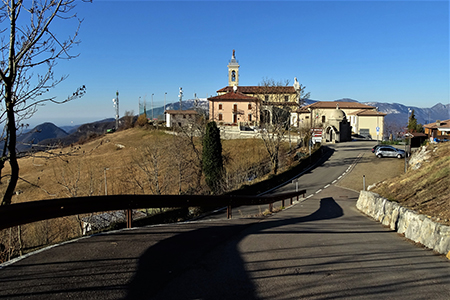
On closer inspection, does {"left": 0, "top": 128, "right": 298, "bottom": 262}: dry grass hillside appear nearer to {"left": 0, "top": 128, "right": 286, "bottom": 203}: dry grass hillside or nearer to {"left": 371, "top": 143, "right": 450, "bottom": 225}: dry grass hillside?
{"left": 0, "top": 128, "right": 286, "bottom": 203}: dry grass hillside

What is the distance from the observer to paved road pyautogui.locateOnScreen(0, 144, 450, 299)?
4027 millimetres

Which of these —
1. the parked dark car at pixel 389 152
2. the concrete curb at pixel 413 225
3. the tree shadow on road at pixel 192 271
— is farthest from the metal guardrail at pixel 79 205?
the parked dark car at pixel 389 152

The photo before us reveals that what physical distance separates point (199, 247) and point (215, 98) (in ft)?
241

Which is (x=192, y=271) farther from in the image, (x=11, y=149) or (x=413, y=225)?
(x=413, y=225)

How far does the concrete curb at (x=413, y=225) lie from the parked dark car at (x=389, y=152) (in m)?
31.7

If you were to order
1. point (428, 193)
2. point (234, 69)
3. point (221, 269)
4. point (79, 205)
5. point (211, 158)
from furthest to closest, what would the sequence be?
point (234, 69) < point (211, 158) < point (428, 193) < point (79, 205) < point (221, 269)

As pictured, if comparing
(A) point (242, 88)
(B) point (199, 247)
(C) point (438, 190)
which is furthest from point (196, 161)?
(A) point (242, 88)

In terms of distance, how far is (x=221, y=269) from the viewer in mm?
4891

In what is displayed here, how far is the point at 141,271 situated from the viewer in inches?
179

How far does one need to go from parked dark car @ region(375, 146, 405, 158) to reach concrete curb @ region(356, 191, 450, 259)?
31.7 meters

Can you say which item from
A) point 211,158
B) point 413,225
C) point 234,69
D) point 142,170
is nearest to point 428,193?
point 413,225

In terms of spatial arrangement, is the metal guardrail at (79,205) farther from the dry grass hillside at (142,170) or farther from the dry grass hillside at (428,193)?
the dry grass hillside at (142,170)

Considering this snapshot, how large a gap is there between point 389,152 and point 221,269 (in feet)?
138

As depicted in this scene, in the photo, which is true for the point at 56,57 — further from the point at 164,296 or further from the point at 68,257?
the point at 164,296
